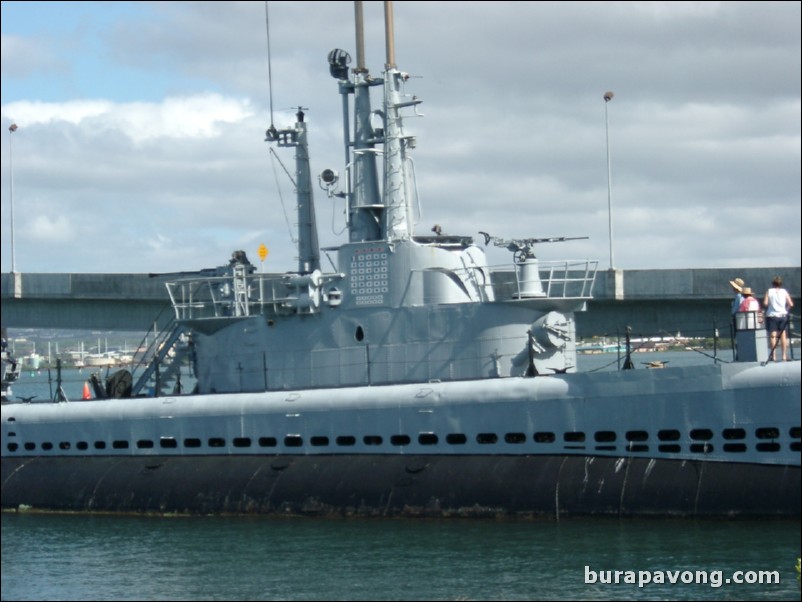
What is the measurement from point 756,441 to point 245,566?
9.64 meters

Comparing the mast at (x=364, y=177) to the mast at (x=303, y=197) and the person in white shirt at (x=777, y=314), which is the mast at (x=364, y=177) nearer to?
the mast at (x=303, y=197)

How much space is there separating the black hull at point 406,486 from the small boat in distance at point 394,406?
0.04 meters

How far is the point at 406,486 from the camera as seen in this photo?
27.5 m

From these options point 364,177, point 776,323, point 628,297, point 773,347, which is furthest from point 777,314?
point 628,297

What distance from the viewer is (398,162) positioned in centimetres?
2931

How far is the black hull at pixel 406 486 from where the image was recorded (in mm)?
25094

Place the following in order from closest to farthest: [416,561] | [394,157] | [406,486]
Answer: [416,561], [406,486], [394,157]

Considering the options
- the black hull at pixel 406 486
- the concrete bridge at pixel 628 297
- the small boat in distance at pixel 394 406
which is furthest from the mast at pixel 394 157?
the concrete bridge at pixel 628 297

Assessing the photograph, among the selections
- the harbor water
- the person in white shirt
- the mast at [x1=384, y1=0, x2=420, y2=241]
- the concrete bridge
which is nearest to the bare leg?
the person in white shirt

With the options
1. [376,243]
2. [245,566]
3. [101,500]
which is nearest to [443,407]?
[376,243]

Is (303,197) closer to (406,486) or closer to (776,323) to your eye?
(406,486)

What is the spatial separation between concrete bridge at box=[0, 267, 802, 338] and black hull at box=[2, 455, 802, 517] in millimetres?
6255

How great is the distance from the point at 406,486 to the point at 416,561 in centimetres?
378

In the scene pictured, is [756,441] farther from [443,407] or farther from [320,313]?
[320,313]
